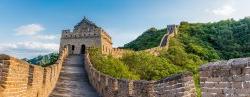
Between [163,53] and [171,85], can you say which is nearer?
[171,85]

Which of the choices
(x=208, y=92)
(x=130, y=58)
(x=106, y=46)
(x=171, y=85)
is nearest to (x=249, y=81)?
(x=208, y=92)

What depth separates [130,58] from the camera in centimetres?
4519

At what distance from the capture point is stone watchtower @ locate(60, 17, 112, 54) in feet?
155

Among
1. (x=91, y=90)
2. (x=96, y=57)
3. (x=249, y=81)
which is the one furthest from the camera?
(x=96, y=57)

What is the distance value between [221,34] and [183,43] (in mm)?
16845

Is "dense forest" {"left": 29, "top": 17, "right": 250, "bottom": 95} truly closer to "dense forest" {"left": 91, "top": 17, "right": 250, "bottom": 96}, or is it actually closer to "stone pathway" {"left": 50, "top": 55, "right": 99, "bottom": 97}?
"dense forest" {"left": 91, "top": 17, "right": 250, "bottom": 96}

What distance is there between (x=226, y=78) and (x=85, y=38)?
43.7 meters

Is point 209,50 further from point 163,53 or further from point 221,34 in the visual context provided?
point 163,53

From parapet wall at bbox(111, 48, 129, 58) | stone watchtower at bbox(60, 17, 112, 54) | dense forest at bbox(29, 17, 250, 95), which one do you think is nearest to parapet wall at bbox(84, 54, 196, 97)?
dense forest at bbox(29, 17, 250, 95)

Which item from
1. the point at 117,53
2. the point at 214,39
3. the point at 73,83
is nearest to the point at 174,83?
the point at 73,83

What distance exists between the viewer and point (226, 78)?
16.7 ft

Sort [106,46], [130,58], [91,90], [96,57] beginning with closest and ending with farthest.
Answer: [91,90] → [96,57] → [130,58] → [106,46]

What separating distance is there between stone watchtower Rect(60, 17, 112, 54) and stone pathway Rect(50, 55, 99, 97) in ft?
34.5

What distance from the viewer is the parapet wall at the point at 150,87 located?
22.5 feet
